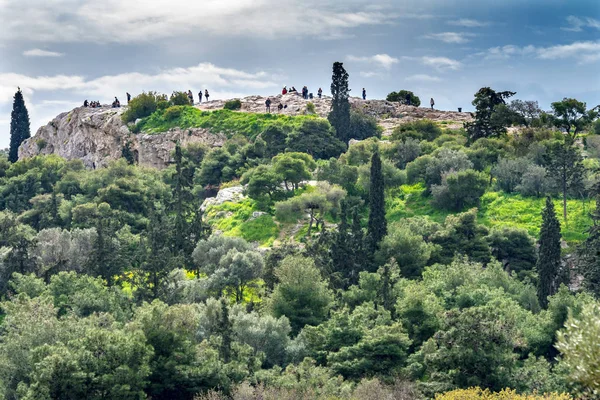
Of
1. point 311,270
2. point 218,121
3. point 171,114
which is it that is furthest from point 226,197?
Answer: point 171,114

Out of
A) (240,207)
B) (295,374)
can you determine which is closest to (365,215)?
(240,207)

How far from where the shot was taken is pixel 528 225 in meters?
82.8

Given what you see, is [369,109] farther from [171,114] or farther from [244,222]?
[244,222]

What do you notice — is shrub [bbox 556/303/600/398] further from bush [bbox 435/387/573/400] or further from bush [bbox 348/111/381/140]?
bush [bbox 348/111/381/140]

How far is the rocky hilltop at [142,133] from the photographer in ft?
420

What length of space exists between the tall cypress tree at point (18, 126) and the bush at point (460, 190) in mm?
89009

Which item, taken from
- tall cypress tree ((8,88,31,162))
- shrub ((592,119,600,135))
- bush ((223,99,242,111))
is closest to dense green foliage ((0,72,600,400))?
shrub ((592,119,600,135))

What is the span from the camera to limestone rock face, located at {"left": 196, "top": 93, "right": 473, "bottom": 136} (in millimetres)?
128538

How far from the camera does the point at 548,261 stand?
67.6 meters

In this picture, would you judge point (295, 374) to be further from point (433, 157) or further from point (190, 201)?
point (433, 157)

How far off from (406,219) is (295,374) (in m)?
34.9

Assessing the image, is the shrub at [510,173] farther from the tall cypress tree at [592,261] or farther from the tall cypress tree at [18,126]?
the tall cypress tree at [18,126]

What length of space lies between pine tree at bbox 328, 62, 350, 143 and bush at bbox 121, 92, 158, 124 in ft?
110

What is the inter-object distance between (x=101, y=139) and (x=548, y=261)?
284ft
